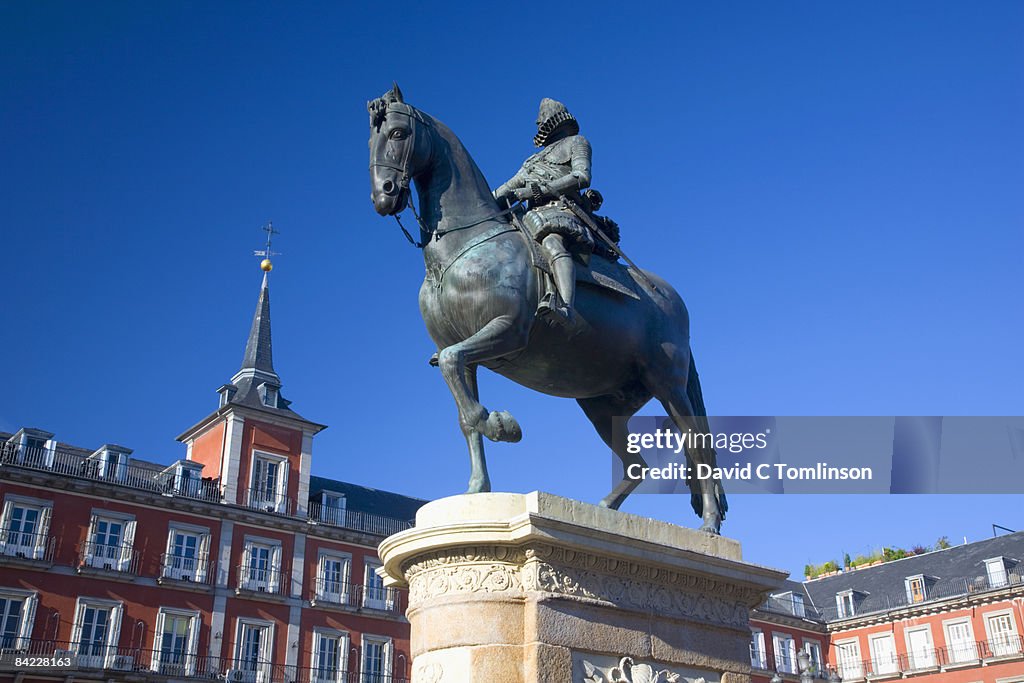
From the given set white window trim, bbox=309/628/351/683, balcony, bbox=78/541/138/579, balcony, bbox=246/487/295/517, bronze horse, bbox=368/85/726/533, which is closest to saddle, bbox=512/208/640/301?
bronze horse, bbox=368/85/726/533

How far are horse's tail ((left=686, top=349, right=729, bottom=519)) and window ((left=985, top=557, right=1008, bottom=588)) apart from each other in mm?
52091

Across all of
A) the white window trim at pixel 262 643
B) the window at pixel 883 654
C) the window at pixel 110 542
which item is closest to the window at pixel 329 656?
the white window trim at pixel 262 643

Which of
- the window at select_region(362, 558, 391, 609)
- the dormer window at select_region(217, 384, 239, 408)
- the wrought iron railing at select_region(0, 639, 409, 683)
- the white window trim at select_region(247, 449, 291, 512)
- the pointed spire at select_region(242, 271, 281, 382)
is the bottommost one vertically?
the wrought iron railing at select_region(0, 639, 409, 683)

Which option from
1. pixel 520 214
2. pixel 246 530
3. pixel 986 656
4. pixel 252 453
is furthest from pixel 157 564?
pixel 986 656

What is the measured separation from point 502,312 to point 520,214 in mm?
1317

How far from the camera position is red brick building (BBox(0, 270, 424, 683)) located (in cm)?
3862

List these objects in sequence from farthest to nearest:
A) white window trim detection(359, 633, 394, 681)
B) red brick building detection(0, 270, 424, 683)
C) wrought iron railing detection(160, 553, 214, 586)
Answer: white window trim detection(359, 633, 394, 681)
wrought iron railing detection(160, 553, 214, 586)
red brick building detection(0, 270, 424, 683)

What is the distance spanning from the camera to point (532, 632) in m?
6.50

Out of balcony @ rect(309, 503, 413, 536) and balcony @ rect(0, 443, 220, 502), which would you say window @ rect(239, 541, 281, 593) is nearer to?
balcony @ rect(309, 503, 413, 536)

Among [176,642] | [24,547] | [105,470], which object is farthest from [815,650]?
[24,547]

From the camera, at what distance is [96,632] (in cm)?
3909

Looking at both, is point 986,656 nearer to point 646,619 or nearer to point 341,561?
point 341,561

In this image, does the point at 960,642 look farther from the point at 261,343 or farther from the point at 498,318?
the point at 498,318

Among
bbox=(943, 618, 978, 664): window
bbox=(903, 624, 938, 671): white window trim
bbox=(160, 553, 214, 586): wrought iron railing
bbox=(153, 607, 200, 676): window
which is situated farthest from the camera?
bbox=(903, 624, 938, 671): white window trim
